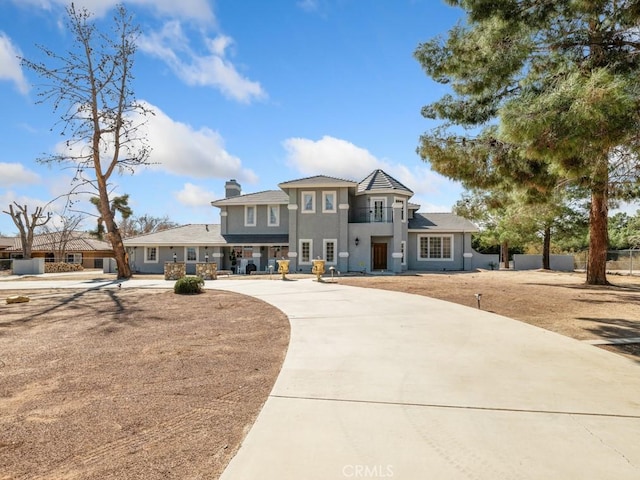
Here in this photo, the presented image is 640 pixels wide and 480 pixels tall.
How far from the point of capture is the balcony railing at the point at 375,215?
86.4 feet

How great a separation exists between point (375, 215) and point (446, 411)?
23.3 metres

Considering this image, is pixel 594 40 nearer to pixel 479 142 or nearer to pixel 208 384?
pixel 479 142

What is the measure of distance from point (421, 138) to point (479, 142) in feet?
5.51

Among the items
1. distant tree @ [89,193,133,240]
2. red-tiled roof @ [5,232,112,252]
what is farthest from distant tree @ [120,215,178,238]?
distant tree @ [89,193,133,240]

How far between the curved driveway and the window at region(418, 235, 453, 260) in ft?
71.4

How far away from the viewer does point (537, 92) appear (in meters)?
7.48

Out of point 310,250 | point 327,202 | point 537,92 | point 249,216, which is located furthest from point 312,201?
point 537,92

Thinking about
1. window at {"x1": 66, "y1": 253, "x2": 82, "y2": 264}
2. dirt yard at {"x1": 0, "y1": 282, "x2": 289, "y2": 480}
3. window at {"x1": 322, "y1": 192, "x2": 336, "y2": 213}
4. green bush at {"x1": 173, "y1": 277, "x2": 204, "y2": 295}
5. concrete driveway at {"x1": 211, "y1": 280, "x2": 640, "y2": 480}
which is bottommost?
dirt yard at {"x1": 0, "y1": 282, "x2": 289, "y2": 480}

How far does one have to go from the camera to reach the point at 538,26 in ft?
27.7

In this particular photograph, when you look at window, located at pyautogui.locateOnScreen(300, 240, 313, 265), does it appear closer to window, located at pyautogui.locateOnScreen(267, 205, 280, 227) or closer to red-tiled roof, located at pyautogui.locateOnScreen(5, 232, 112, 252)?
window, located at pyautogui.locateOnScreen(267, 205, 280, 227)

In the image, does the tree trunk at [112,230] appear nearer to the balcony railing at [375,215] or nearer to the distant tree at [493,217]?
the balcony railing at [375,215]

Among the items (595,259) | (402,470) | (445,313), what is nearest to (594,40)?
(445,313)

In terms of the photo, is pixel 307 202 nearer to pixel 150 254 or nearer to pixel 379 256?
pixel 379 256

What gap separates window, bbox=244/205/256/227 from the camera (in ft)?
95.4
